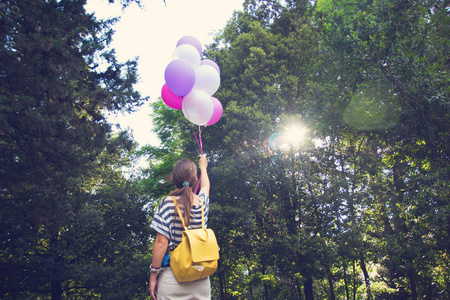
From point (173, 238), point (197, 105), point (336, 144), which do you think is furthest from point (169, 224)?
point (336, 144)

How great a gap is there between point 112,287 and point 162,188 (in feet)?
15.1

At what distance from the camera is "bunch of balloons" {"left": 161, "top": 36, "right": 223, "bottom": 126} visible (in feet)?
11.3

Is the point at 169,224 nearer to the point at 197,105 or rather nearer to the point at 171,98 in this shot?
the point at 197,105

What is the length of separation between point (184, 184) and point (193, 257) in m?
0.52

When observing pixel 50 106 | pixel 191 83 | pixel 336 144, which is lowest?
pixel 191 83

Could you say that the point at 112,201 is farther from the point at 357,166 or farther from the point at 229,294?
the point at 357,166

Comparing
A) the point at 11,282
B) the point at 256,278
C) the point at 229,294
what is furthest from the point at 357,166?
the point at 11,282

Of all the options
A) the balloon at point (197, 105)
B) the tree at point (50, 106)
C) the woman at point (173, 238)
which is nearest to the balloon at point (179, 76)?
the balloon at point (197, 105)

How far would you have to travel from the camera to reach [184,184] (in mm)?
2020

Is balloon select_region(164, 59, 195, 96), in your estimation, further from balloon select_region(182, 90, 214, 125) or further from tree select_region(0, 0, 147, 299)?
tree select_region(0, 0, 147, 299)

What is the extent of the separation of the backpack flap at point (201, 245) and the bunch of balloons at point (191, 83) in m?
2.09

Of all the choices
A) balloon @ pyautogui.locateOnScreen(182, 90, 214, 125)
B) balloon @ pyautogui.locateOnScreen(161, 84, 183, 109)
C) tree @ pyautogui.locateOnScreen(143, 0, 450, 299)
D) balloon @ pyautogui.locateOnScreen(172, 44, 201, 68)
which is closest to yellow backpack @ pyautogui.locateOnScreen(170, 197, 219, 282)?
balloon @ pyautogui.locateOnScreen(182, 90, 214, 125)

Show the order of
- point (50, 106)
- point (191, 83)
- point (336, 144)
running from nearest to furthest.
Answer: point (191, 83), point (50, 106), point (336, 144)

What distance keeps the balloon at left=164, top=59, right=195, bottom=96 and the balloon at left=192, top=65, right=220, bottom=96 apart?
0.54 ft
